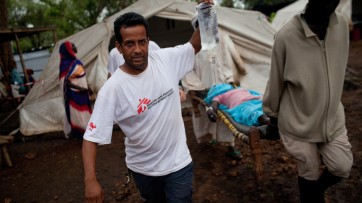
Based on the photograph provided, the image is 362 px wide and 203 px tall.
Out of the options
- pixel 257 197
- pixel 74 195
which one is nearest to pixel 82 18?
pixel 74 195

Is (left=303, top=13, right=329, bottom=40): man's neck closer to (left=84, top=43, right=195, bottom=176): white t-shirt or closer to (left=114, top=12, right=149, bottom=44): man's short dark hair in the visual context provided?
(left=84, top=43, right=195, bottom=176): white t-shirt

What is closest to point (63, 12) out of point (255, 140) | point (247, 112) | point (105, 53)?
point (105, 53)

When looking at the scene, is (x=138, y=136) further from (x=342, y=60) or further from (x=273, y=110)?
(x=342, y=60)

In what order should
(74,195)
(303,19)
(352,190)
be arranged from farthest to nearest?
(74,195) → (352,190) → (303,19)

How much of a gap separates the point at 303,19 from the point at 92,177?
61.8 inches

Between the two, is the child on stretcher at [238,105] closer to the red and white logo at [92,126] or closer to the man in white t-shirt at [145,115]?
the man in white t-shirt at [145,115]

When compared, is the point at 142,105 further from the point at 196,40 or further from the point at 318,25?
the point at 318,25

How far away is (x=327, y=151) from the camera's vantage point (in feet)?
6.88

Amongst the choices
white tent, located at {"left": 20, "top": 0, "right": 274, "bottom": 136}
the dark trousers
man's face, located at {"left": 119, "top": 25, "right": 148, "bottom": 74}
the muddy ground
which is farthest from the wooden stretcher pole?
white tent, located at {"left": 20, "top": 0, "right": 274, "bottom": 136}

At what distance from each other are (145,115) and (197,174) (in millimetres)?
2090

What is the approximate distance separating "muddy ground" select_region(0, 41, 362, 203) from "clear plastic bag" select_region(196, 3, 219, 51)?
1.41m

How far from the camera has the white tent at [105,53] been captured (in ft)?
21.1

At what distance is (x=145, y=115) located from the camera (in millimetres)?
1822

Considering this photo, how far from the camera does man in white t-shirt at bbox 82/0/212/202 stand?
5.53ft
